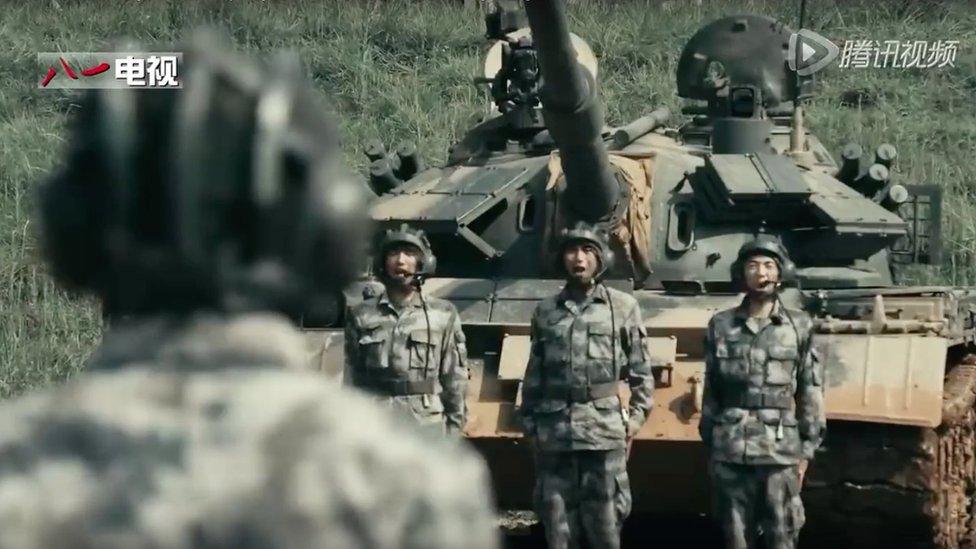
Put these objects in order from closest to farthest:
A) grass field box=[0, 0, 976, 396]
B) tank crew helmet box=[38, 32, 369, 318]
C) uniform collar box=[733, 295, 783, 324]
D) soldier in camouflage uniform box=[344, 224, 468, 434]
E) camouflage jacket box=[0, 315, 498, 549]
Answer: camouflage jacket box=[0, 315, 498, 549] → tank crew helmet box=[38, 32, 369, 318] → uniform collar box=[733, 295, 783, 324] → soldier in camouflage uniform box=[344, 224, 468, 434] → grass field box=[0, 0, 976, 396]

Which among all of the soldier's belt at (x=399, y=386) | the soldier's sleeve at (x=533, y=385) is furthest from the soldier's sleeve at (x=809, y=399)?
the soldier's belt at (x=399, y=386)

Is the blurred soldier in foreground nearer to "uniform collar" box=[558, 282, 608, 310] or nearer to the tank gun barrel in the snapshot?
the tank gun barrel

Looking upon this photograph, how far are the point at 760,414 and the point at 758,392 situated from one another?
10cm

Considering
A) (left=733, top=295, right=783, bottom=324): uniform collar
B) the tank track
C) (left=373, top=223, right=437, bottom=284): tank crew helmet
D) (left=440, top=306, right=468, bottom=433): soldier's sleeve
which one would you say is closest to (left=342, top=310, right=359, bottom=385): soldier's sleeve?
(left=373, top=223, right=437, bottom=284): tank crew helmet

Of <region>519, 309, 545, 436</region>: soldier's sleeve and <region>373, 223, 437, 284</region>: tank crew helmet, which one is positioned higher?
<region>373, 223, 437, 284</region>: tank crew helmet

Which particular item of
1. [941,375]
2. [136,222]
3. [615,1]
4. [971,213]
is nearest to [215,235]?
[136,222]

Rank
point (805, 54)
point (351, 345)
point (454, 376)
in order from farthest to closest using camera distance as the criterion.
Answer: point (805, 54), point (351, 345), point (454, 376)

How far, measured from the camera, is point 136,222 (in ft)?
6.71

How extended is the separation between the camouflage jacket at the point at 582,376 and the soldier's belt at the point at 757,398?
375mm

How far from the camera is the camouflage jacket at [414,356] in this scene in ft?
28.9

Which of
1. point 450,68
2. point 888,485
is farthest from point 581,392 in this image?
point 450,68

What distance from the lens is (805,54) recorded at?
38.0ft

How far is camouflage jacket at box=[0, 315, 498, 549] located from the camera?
1839mm

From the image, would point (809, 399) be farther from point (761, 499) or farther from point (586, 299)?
point (586, 299)
